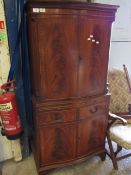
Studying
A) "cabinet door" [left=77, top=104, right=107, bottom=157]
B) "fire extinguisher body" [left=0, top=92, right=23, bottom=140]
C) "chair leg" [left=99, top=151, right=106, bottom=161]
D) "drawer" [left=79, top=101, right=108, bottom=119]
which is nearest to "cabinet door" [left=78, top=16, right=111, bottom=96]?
"drawer" [left=79, top=101, right=108, bottom=119]

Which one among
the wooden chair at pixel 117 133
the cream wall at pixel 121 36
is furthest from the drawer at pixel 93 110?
the cream wall at pixel 121 36

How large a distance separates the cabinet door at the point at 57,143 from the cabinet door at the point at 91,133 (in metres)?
0.08

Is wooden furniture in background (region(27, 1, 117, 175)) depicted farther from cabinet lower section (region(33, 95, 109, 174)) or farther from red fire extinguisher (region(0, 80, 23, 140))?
red fire extinguisher (region(0, 80, 23, 140))

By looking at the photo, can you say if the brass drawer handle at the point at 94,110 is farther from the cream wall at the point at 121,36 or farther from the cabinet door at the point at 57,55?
the cream wall at the point at 121,36

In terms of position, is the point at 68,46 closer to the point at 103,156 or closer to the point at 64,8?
the point at 64,8

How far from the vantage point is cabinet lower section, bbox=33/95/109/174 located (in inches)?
63.9

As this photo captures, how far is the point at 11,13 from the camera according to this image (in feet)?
5.19

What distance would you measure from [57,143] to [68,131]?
164 mm

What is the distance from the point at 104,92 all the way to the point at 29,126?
37.6 inches

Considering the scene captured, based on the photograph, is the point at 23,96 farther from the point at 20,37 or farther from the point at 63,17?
the point at 63,17

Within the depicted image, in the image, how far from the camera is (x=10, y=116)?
5.43ft

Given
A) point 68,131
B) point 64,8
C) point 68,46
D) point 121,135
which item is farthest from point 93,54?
point 121,135

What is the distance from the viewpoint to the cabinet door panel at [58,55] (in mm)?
1378

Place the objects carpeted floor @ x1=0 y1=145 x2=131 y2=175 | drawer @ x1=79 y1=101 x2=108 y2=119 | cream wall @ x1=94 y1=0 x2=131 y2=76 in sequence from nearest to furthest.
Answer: drawer @ x1=79 y1=101 x2=108 y2=119
carpeted floor @ x1=0 y1=145 x2=131 y2=175
cream wall @ x1=94 y1=0 x2=131 y2=76
